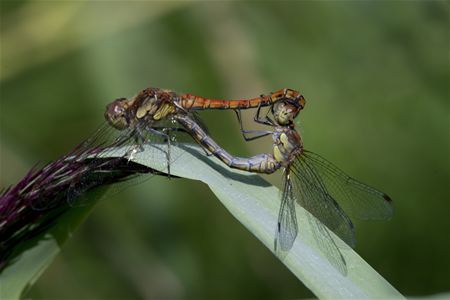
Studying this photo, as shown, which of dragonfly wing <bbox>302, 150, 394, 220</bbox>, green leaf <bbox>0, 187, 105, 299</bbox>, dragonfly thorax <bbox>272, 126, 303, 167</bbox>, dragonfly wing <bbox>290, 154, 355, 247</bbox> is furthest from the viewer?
dragonfly thorax <bbox>272, 126, 303, 167</bbox>

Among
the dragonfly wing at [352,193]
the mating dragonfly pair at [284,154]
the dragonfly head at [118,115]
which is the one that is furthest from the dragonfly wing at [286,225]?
the dragonfly head at [118,115]

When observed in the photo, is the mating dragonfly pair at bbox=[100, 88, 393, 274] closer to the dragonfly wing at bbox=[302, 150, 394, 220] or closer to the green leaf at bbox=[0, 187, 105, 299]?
the dragonfly wing at bbox=[302, 150, 394, 220]

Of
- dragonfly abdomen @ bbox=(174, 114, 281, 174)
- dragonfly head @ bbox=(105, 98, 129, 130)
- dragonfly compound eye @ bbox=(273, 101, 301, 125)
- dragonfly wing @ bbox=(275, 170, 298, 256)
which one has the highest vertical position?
dragonfly head @ bbox=(105, 98, 129, 130)

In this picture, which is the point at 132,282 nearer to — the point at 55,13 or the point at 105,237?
the point at 105,237

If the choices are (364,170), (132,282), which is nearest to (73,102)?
(132,282)

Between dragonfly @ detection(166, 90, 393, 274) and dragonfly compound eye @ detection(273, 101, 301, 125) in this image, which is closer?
dragonfly @ detection(166, 90, 393, 274)

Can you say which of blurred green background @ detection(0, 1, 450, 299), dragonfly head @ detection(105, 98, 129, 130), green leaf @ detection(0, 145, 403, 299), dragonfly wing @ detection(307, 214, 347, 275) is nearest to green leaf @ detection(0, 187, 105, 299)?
green leaf @ detection(0, 145, 403, 299)
